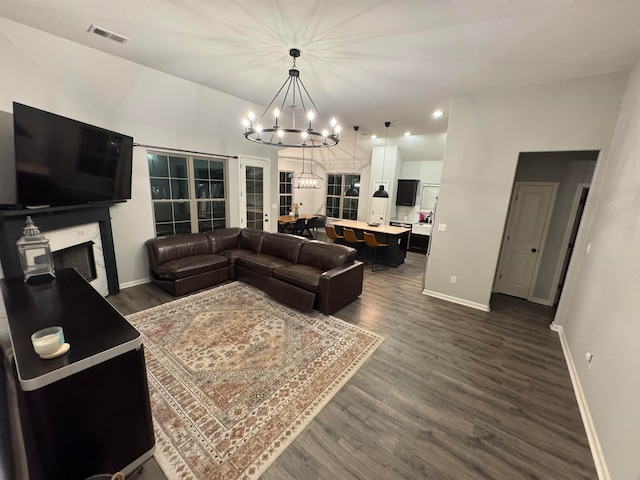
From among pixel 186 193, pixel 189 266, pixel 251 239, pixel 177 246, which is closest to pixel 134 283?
pixel 177 246

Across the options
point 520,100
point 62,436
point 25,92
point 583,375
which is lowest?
point 583,375

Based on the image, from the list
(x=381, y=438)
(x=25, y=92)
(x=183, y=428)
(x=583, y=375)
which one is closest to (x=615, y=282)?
(x=583, y=375)

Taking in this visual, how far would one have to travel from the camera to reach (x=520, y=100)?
328 cm

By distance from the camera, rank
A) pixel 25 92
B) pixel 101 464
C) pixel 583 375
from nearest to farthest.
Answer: pixel 101 464 < pixel 583 375 < pixel 25 92

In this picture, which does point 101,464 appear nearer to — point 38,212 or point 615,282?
point 38,212

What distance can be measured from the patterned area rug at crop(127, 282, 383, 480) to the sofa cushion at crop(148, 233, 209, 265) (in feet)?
3.00

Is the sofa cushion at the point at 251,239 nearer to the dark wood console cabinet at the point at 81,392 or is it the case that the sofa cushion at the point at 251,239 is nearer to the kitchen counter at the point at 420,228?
the dark wood console cabinet at the point at 81,392

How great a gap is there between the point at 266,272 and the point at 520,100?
4267 mm

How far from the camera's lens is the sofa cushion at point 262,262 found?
4.05 meters

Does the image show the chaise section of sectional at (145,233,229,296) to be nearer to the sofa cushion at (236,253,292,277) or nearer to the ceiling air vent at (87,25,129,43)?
the sofa cushion at (236,253,292,277)

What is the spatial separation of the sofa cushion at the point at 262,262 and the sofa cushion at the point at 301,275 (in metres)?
0.18

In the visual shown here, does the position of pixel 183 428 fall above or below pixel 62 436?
below

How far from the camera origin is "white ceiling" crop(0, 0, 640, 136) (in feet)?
6.53

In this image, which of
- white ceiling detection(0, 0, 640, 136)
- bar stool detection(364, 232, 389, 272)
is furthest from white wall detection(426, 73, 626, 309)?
bar stool detection(364, 232, 389, 272)
